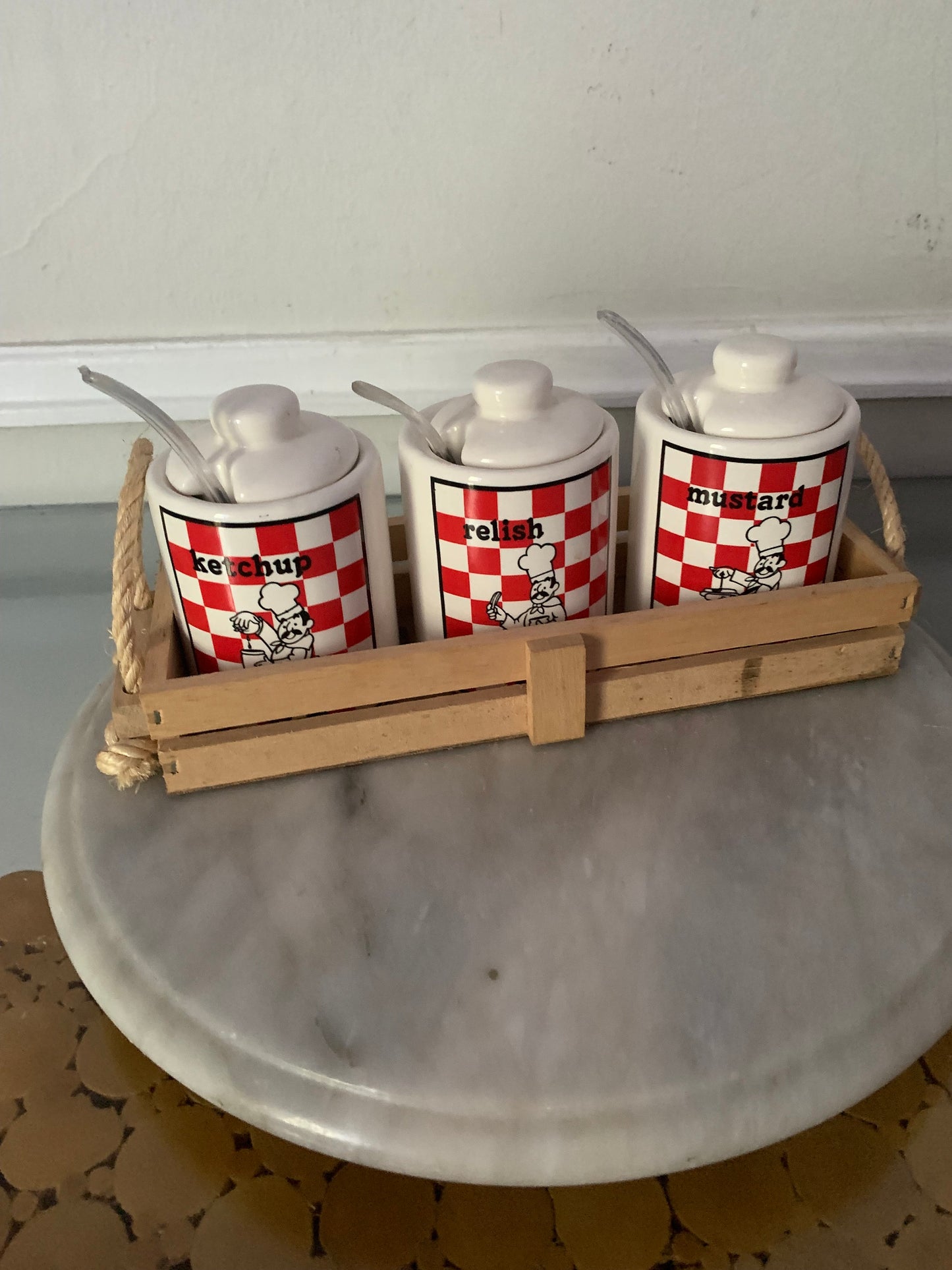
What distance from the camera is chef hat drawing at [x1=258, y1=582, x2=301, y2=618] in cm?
59

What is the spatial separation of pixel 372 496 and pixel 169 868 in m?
0.26

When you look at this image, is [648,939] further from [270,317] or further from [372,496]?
[270,317]

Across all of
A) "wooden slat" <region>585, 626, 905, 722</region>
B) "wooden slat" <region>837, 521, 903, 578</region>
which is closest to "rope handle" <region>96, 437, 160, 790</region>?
"wooden slat" <region>585, 626, 905, 722</region>

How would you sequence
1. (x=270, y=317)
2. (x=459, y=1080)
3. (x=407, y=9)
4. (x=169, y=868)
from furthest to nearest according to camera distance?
(x=270, y=317)
(x=407, y=9)
(x=169, y=868)
(x=459, y=1080)

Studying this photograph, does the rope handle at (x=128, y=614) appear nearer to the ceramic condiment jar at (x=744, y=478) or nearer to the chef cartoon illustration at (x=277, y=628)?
the chef cartoon illustration at (x=277, y=628)

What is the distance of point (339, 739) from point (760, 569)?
31cm

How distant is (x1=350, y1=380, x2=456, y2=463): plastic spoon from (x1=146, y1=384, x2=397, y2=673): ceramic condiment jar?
0.03 metres

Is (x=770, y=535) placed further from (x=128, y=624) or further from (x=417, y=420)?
(x=128, y=624)

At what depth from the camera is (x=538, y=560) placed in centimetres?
62

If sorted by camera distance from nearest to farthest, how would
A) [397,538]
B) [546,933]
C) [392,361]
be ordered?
[546,933], [397,538], [392,361]

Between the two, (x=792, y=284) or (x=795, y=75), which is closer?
(x=795, y=75)

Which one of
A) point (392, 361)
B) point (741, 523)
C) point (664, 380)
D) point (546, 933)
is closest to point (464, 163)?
point (392, 361)

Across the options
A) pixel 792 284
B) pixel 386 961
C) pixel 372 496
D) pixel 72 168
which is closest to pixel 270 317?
pixel 72 168

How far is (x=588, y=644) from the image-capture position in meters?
0.63
